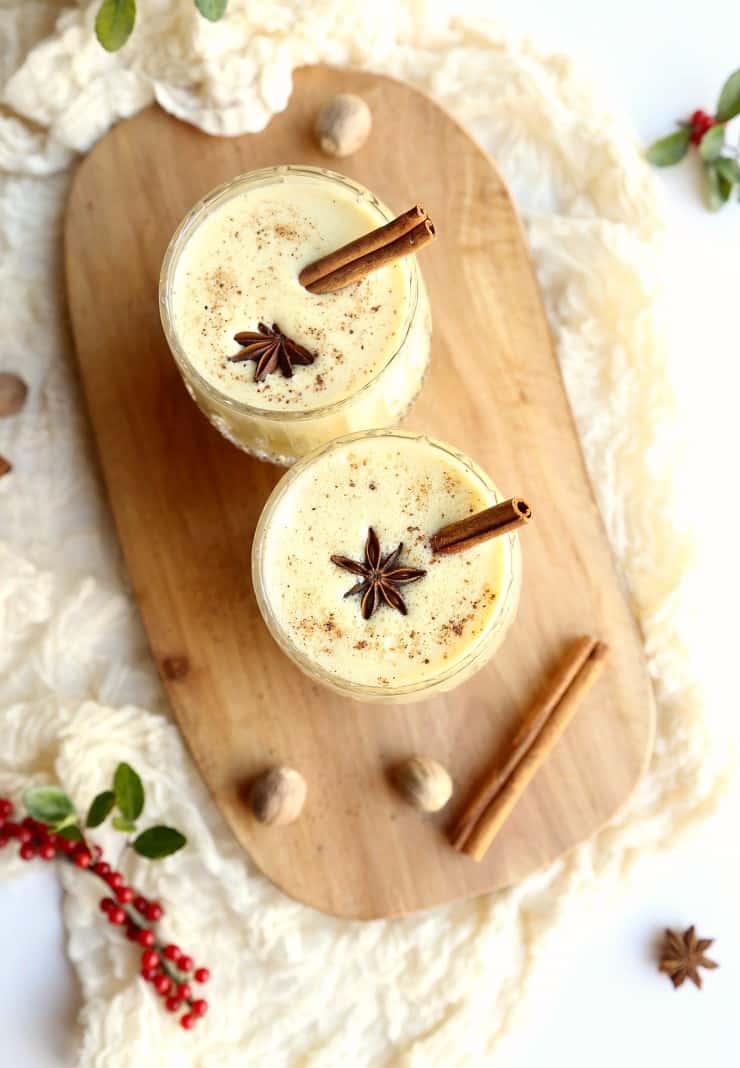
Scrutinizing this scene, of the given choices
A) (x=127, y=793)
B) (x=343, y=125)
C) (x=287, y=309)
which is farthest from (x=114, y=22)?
(x=127, y=793)

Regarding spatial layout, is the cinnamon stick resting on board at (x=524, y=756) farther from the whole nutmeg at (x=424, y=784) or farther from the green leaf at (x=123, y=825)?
the green leaf at (x=123, y=825)

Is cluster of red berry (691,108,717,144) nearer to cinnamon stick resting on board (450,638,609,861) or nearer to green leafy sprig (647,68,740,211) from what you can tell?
green leafy sprig (647,68,740,211)

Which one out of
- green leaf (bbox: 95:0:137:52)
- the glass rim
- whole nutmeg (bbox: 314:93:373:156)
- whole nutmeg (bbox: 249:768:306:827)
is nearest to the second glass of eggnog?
the glass rim

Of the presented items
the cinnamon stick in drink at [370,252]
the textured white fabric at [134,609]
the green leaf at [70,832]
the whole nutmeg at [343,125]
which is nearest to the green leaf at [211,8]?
the textured white fabric at [134,609]

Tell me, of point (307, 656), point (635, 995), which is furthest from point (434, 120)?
point (635, 995)

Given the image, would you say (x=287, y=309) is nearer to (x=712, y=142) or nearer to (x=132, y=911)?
(x=712, y=142)
